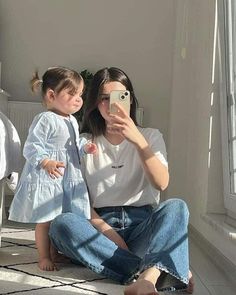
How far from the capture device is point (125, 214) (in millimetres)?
1586

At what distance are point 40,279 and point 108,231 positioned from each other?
0.25 meters

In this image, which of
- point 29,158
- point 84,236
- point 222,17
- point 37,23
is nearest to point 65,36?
point 37,23

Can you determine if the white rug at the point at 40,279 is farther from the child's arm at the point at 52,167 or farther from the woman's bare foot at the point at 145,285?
the child's arm at the point at 52,167

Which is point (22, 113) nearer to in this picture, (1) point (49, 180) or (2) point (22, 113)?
(2) point (22, 113)

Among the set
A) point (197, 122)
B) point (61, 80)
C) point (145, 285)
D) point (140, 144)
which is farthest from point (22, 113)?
point (145, 285)

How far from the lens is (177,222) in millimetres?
1408

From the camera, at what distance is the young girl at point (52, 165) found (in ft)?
5.09

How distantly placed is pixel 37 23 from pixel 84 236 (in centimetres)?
184

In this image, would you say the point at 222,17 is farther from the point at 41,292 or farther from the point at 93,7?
the point at 41,292

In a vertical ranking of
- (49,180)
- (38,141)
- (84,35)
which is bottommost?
(49,180)

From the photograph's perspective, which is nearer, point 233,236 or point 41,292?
point 41,292

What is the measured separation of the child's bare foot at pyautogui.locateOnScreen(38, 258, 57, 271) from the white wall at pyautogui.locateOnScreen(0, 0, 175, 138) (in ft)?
4.96

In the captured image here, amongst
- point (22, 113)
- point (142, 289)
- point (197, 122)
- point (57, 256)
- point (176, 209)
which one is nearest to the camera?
point (142, 289)

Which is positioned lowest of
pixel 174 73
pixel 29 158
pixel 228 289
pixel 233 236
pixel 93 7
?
pixel 228 289
